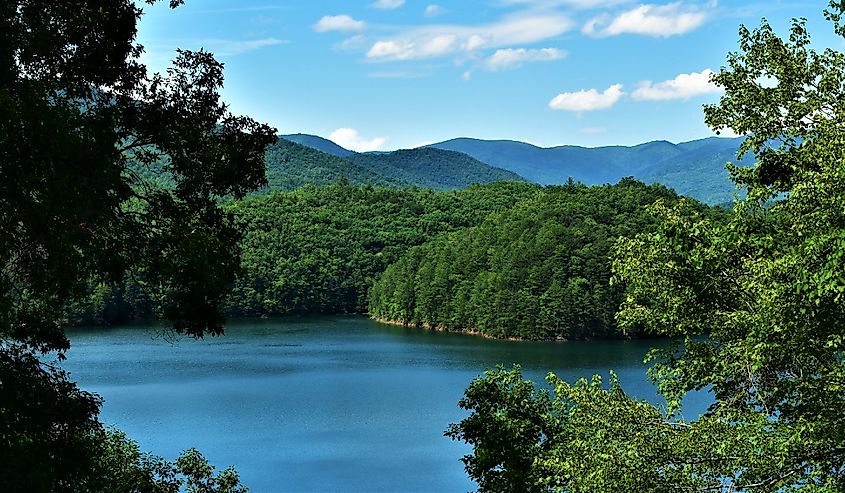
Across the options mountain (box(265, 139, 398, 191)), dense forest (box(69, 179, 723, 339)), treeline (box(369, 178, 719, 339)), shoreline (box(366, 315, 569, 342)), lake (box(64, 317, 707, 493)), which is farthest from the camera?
mountain (box(265, 139, 398, 191))

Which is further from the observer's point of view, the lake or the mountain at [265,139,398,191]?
the mountain at [265,139,398,191]

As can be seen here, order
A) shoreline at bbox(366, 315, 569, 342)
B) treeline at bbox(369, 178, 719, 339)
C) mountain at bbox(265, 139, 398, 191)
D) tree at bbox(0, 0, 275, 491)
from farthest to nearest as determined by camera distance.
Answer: mountain at bbox(265, 139, 398, 191), shoreline at bbox(366, 315, 569, 342), treeline at bbox(369, 178, 719, 339), tree at bbox(0, 0, 275, 491)

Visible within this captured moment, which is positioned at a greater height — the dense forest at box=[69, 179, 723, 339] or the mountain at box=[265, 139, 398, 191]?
the mountain at box=[265, 139, 398, 191]

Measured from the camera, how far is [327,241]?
8100 centimetres

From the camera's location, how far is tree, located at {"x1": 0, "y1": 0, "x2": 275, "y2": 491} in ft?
17.5

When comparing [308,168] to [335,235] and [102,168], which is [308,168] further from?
[102,168]

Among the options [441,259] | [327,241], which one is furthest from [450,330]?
[327,241]

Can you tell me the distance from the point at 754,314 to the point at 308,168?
140139mm

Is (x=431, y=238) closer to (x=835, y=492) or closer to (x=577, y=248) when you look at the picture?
(x=577, y=248)

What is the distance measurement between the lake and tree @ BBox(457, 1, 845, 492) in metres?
5.42

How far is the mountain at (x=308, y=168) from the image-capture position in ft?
449

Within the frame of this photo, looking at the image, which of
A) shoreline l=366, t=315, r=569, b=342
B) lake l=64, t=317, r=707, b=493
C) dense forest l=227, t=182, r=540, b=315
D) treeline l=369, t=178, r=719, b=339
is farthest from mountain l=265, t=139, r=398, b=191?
lake l=64, t=317, r=707, b=493

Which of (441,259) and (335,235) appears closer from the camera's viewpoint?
(441,259)

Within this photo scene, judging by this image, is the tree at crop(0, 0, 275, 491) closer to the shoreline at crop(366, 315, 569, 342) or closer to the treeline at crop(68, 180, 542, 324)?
the shoreline at crop(366, 315, 569, 342)
